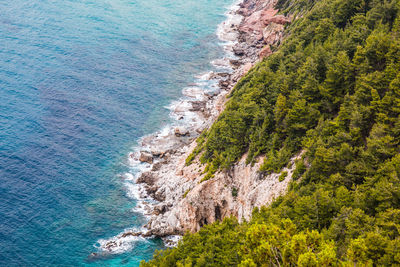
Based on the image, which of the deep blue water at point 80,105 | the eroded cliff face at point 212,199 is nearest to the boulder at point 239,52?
the deep blue water at point 80,105

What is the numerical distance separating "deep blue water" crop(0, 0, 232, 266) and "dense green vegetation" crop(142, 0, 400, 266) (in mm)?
27472

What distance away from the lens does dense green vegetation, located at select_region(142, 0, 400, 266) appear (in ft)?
114

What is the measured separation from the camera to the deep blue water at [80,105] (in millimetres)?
72500

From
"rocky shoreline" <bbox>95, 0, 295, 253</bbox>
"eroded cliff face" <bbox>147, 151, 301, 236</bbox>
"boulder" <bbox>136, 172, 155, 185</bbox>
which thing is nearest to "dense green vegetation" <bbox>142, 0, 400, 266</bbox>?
"eroded cliff face" <bbox>147, 151, 301, 236</bbox>

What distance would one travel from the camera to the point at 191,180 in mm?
76750

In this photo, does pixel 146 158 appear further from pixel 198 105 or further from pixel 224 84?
pixel 224 84

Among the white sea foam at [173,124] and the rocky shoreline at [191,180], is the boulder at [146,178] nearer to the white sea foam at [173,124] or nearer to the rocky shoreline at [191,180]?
the rocky shoreline at [191,180]

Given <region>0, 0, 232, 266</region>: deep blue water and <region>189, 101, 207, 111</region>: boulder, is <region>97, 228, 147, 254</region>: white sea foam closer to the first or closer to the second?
<region>0, 0, 232, 266</region>: deep blue water

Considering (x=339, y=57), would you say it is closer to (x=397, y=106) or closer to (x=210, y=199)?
(x=397, y=106)

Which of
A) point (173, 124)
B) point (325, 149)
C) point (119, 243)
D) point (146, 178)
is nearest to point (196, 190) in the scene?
point (119, 243)

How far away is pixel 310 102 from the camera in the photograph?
61.6 metres

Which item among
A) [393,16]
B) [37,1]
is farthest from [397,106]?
[37,1]

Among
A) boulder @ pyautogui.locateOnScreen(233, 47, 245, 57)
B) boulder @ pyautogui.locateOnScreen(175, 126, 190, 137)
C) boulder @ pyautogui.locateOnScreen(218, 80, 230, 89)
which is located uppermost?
boulder @ pyautogui.locateOnScreen(233, 47, 245, 57)

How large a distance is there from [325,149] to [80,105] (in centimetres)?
8657
